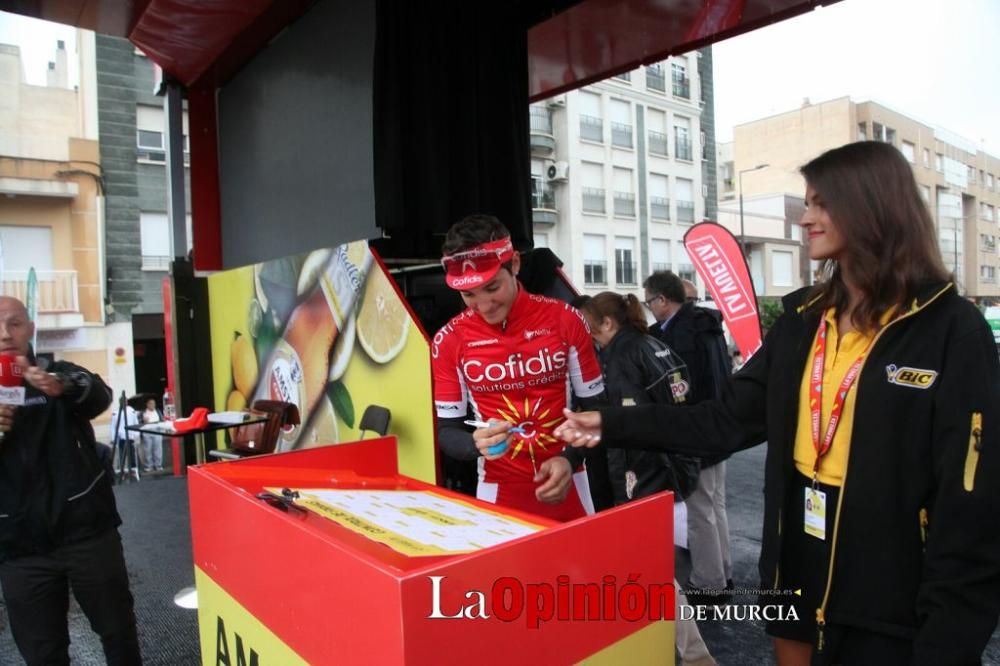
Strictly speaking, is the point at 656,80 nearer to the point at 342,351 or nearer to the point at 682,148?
the point at 682,148

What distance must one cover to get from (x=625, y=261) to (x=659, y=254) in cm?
206

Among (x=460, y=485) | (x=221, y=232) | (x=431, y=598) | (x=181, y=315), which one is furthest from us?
(x=221, y=232)

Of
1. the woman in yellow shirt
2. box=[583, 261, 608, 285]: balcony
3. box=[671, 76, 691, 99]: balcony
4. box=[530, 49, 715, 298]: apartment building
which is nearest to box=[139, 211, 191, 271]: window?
box=[530, 49, 715, 298]: apartment building

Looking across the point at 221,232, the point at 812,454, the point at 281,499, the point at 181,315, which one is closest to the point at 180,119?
the point at 221,232

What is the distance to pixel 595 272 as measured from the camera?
81.3ft

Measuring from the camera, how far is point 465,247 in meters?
2.16

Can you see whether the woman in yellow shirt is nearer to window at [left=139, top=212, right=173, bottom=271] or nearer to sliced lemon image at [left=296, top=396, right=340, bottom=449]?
sliced lemon image at [left=296, top=396, right=340, bottom=449]

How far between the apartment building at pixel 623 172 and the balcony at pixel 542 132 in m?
0.03

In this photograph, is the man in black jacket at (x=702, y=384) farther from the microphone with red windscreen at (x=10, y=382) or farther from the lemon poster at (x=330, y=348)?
the microphone with red windscreen at (x=10, y=382)

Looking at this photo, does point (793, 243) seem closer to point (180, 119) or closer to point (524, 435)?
point (180, 119)

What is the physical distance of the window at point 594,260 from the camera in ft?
80.4

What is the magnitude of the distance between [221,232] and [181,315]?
1256mm

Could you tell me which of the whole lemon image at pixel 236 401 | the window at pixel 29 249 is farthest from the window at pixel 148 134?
the whole lemon image at pixel 236 401

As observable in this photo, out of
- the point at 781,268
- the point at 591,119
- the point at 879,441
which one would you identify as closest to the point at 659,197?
the point at 591,119
